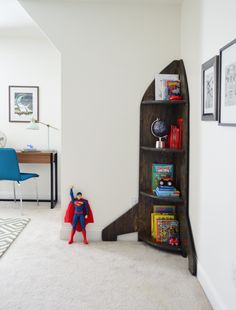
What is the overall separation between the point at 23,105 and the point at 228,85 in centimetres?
372

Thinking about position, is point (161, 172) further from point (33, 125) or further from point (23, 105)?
point (23, 105)

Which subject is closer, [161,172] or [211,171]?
[211,171]

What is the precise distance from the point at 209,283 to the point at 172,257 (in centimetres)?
72

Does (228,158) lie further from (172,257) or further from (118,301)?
(172,257)

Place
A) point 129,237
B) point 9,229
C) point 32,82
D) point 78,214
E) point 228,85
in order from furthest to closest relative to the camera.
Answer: point 32,82
point 9,229
point 129,237
point 78,214
point 228,85

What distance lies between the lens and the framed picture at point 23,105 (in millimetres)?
5098

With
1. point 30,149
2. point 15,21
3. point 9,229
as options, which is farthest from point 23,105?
point 9,229

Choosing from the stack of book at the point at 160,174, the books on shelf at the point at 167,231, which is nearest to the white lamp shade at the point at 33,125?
the stack of book at the point at 160,174

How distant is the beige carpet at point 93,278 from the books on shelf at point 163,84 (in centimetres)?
140

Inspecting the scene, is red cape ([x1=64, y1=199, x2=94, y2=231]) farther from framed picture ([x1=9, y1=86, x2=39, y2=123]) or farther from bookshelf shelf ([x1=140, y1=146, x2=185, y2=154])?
framed picture ([x1=9, y1=86, x2=39, y2=123])

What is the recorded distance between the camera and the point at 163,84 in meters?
3.28

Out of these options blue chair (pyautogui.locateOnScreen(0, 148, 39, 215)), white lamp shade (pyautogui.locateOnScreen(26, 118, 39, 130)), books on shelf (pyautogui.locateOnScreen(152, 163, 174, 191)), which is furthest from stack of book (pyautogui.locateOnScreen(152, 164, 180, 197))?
white lamp shade (pyautogui.locateOnScreen(26, 118, 39, 130))

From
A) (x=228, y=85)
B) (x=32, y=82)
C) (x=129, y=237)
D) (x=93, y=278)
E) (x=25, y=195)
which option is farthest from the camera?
(x=25, y=195)

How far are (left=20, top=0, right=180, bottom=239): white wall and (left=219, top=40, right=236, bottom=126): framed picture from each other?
1360 mm
